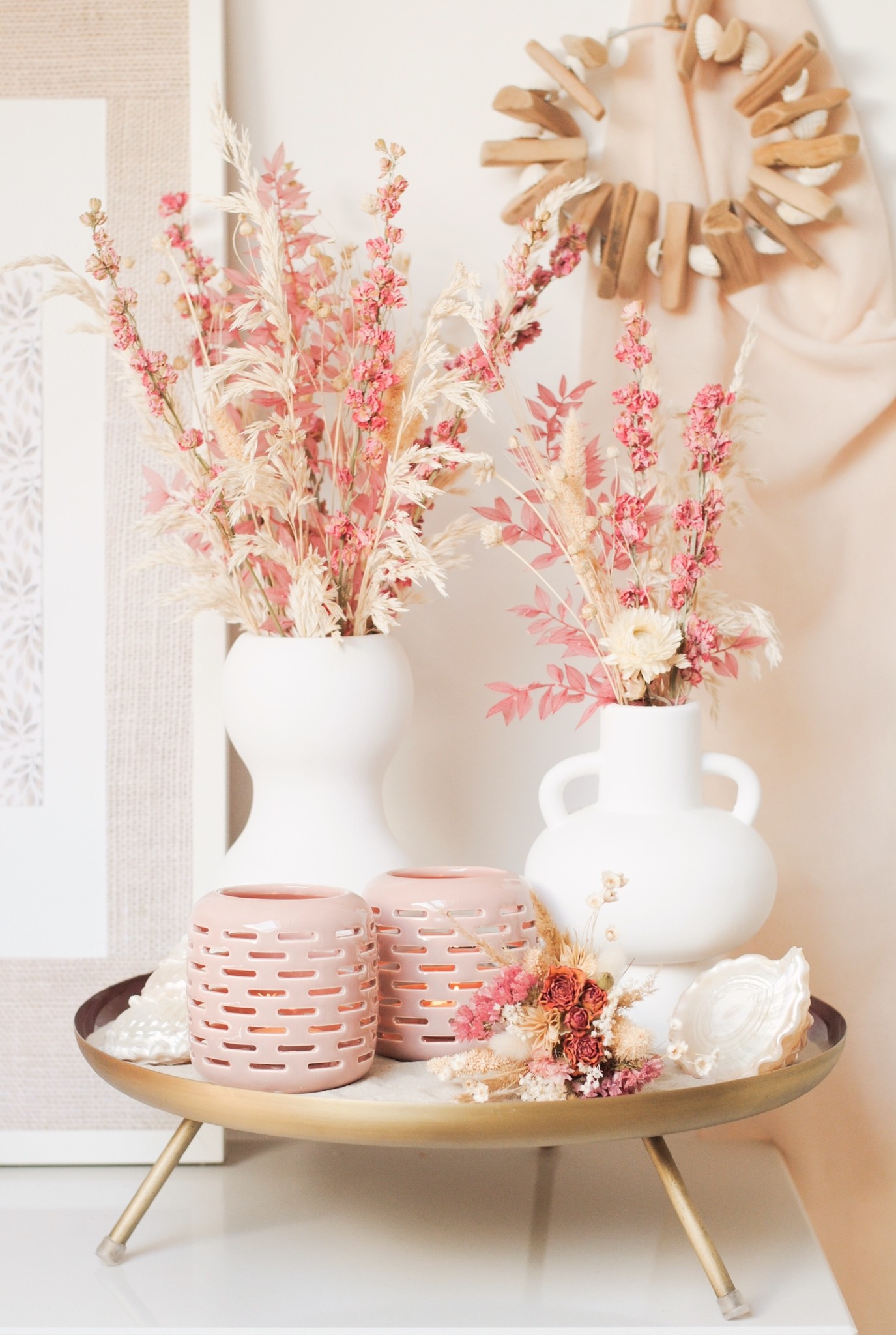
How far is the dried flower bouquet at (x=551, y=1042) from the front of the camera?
2.46 feet

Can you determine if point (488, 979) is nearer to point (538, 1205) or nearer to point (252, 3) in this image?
point (538, 1205)

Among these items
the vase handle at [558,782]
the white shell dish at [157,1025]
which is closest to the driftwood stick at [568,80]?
the vase handle at [558,782]

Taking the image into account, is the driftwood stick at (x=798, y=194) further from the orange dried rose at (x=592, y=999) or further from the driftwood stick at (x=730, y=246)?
the orange dried rose at (x=592, y=999)

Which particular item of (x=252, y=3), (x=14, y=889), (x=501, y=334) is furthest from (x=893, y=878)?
(x=252, y=3)

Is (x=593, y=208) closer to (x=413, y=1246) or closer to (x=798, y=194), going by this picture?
(x=798, y=194)

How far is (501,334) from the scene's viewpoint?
96 cm

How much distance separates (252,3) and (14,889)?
35.2 inches

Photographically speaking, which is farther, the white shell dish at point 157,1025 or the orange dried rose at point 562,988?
the white shell dish at point 157,1025

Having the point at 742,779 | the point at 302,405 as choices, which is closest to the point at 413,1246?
the point at 742,779

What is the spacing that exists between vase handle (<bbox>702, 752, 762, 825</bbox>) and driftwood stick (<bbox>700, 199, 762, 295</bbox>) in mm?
482

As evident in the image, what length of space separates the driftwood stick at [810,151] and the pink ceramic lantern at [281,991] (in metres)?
0.81

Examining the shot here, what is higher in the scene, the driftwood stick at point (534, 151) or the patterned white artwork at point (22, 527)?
the driftwood stick at point (534, 151)

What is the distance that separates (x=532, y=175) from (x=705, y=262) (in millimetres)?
188

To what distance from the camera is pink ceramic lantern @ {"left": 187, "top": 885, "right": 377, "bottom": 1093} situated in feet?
2.51
